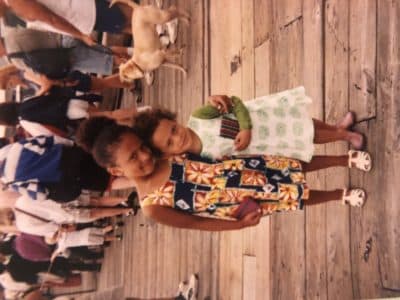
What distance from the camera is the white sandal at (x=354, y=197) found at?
2463 mm

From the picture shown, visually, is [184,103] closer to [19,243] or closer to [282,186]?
[19,243]

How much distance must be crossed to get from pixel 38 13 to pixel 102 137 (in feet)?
4.29

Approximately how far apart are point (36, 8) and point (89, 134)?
3.93ft

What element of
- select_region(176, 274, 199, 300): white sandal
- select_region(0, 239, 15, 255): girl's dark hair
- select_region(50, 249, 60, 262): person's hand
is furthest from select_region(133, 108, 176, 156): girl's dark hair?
select_region(0, 239, 15, 255): girl's dark hair

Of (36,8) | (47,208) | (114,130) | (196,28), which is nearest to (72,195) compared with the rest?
(47,208)

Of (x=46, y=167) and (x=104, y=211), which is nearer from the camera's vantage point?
(x=46, y=167)

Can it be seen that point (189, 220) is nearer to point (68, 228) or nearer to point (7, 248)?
point (68, 228)

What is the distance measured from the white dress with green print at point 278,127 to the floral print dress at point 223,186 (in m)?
0.07

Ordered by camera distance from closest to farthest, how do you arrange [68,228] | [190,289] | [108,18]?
[108,18], [190,289], [68,228]

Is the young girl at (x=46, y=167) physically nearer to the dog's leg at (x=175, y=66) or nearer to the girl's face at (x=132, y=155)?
the dog's leg at (x=175, y=66)

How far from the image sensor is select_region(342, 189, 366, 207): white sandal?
2.46 metres

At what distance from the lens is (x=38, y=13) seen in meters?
3.03

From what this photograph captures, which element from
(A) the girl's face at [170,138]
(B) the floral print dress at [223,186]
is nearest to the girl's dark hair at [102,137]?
(A) the girl's face at [170,138]

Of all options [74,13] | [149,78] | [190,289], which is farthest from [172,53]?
[190,289]
